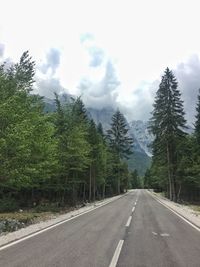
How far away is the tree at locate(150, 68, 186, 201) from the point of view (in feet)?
160

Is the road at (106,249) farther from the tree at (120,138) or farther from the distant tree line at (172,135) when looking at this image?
the tree at (120,138)

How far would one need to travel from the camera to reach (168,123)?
4894cm

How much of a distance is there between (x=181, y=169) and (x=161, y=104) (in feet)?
29.7

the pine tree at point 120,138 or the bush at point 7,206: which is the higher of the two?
the pine tree at point 120,138

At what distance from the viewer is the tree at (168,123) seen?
48.7m

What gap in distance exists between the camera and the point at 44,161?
90.5ft

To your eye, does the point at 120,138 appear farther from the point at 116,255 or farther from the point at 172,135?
the point at 116,255

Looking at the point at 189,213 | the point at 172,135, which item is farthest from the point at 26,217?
the point at 172,135

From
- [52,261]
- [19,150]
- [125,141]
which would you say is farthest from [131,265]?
[125,141]

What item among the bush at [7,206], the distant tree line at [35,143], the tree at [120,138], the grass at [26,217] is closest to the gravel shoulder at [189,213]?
the grass at [26,217]

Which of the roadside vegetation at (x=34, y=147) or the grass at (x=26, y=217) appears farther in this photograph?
the roadside vegetation at (x=34, y=147)

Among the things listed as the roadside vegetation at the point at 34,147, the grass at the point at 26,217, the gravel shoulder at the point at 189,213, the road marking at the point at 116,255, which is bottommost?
the road marking at the point at 116,255

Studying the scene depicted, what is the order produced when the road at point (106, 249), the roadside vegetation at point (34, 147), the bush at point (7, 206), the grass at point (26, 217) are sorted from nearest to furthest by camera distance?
the road at point (106, 249) < the grass at point (26, 217) < the roadside vegetation at point (34, 147) < the bush at point (7, 206)

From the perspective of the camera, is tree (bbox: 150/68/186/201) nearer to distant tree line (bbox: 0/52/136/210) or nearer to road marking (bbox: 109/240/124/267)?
distant tree line (bbox: 0/52/136/210)
